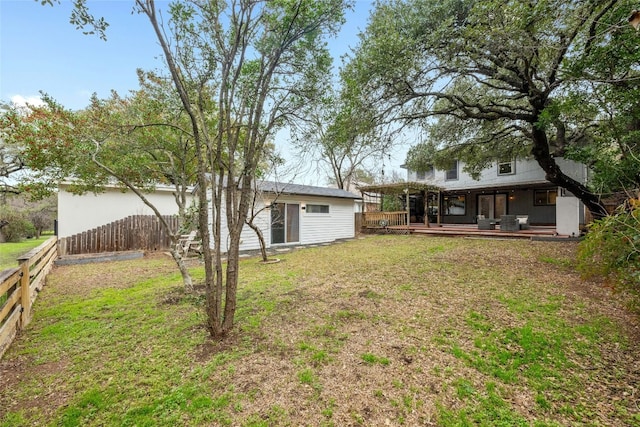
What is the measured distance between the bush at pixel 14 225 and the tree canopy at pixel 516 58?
58.3 ft

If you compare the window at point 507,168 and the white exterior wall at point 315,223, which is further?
the window at point 507,168

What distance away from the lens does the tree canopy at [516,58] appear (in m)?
4.67

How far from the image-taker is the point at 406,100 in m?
6.68

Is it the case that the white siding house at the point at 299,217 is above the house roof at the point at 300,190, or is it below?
below

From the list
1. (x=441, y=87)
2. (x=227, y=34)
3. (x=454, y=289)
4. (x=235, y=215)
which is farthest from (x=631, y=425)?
(x=441, y=87)

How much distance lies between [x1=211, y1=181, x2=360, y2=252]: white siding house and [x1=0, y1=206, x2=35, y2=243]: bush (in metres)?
12.5

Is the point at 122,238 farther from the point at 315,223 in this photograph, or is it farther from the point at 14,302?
the point at 315,223

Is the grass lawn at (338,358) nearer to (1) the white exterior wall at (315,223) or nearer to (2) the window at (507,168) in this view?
(1) the white exterior wall at (315,223)

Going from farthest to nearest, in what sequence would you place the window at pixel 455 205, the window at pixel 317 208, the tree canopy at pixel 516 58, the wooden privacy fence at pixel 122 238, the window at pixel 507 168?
the window at pixel 455 205, the window at pixel 507 168, the window at pixel 317 208, the wooden privacy fence at pixel 122 238, the tree canopy at pixel 516 58

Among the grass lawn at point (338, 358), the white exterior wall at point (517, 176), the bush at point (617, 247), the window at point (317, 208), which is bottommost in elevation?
the grass lawn at point (338, 358)

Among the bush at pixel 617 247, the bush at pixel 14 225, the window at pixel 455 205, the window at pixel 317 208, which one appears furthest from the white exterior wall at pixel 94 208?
the window at pixel 455 205

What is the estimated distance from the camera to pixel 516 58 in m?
5.80

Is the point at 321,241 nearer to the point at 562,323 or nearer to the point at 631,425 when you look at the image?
the point at 562,323

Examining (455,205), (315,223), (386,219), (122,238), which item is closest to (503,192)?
(455,205)
